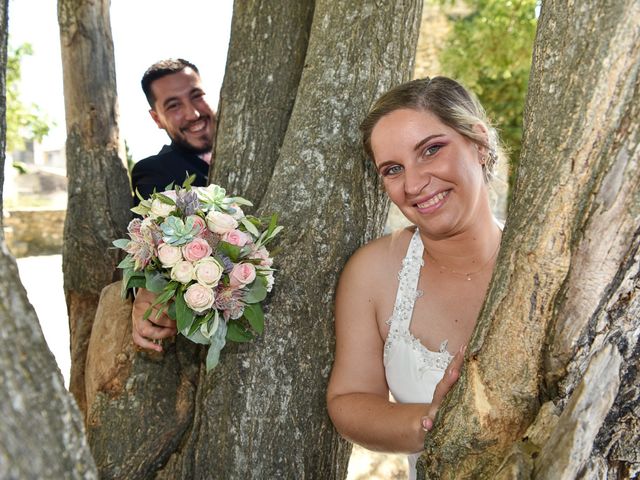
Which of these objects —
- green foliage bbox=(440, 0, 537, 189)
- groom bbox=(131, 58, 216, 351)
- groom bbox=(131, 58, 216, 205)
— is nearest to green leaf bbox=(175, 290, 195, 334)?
groom bbox=(131, 58, 216, 351)

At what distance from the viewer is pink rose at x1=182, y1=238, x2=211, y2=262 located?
2393 mm

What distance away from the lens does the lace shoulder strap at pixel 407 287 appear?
2.94 metres

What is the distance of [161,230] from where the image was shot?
8.07 ft

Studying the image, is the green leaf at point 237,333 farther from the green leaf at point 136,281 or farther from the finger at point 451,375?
the finger at point 451,375

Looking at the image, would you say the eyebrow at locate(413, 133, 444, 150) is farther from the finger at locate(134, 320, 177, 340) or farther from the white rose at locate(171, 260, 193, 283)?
the finger at locate(134, 320, 177, 340)

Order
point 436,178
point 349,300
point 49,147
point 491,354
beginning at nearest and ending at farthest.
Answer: point 491,354 → point 436,178 → point 349,300 → point 49,147

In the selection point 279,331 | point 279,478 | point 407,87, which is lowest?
point 279,478

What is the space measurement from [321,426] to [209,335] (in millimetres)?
694

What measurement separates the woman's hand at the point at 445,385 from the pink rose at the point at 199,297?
81cm

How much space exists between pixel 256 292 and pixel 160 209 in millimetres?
449

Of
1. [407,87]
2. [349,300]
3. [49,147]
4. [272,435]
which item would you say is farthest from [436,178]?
[49,147]

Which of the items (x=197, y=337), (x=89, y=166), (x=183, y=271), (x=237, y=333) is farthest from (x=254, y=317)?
(x=89, y=166)

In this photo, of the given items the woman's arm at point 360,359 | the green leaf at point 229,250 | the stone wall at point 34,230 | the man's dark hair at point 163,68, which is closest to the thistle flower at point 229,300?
the green leaf at point 229,250

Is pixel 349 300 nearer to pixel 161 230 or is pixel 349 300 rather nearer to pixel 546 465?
pixel 161 230
